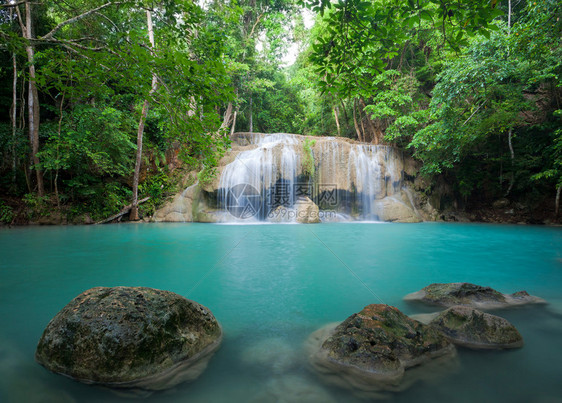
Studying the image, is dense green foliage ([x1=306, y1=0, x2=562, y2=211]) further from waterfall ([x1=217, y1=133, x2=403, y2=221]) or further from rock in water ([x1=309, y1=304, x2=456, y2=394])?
rock in water ([x1=309, y1=304, x2=456, y2=394])

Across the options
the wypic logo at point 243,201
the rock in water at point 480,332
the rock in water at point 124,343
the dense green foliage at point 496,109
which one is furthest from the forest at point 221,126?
the rock in water at point 480,332

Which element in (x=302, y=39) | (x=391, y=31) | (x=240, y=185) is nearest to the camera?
(x=391, y=31)

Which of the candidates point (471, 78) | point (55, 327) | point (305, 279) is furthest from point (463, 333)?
point (471, 78)

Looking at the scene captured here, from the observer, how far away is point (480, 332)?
2.33 meters

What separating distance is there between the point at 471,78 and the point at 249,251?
10.4 m

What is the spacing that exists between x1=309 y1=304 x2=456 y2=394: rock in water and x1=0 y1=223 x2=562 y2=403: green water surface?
13cm

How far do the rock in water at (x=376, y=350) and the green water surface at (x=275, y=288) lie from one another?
0.13 metres

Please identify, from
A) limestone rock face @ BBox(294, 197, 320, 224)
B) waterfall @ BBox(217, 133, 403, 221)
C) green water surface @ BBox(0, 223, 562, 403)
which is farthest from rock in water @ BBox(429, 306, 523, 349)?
waterfall @ BBox(217, 133, 403, 221)

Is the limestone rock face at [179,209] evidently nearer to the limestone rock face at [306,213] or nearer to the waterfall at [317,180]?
the waterfall at [317,180]

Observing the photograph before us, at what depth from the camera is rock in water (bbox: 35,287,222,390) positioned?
1844 mm

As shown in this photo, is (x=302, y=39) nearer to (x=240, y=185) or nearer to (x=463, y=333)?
(x=240, y=185)

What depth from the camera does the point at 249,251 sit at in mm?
6668

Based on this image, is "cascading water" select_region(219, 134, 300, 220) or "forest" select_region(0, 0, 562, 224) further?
"cascading water" select_region(219, 134, 300, 220)

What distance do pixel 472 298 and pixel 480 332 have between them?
111cm
